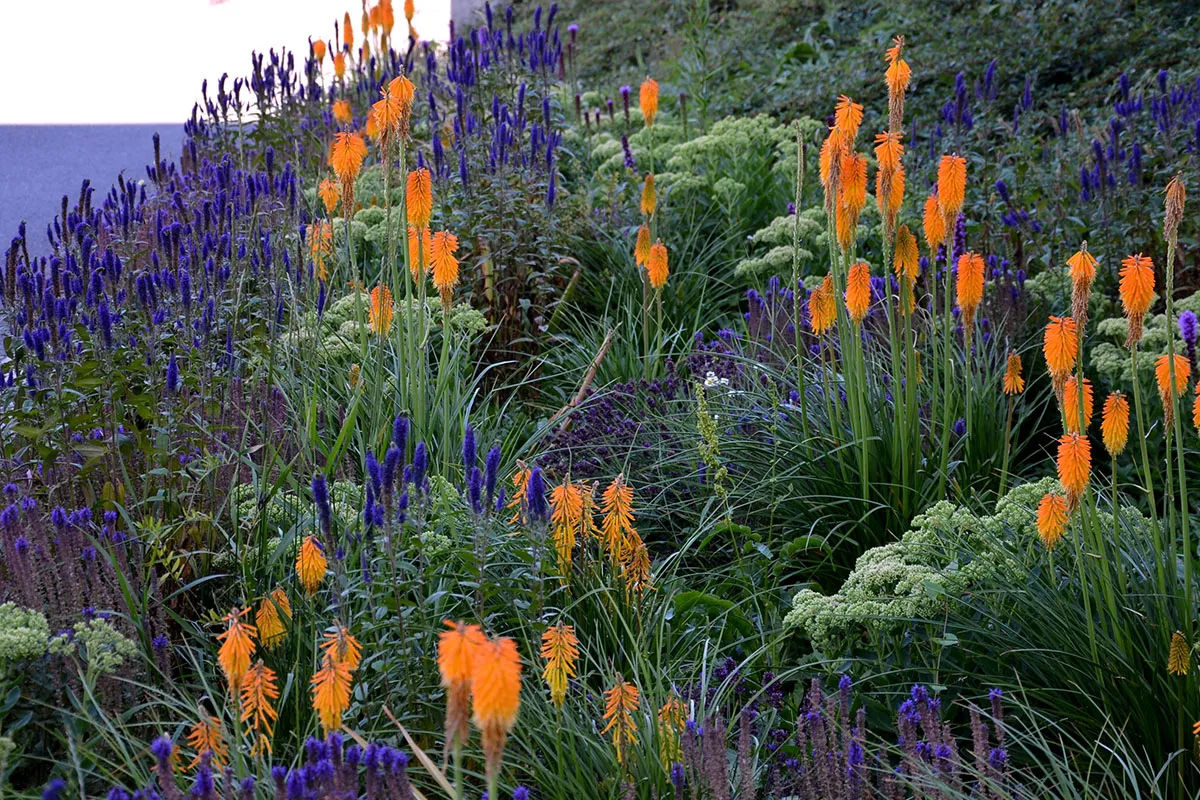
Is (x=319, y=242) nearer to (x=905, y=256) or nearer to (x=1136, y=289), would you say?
(x=905, y=256)

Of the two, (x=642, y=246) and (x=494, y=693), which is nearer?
(x=494, y=693)

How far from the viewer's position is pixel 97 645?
2.42 m

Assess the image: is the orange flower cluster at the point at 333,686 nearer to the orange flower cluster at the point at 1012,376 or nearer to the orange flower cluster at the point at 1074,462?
the orange flower cluster at the point at 1074,462

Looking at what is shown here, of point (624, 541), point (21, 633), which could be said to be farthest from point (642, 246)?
point (21, 633)

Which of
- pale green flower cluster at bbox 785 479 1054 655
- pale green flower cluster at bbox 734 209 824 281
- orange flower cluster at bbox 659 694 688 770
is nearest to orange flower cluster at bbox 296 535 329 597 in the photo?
orange flower cluster at bbox 659 694 688 770

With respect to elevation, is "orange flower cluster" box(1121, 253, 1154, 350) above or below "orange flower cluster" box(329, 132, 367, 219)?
below

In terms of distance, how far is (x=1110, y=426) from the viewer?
275 cm

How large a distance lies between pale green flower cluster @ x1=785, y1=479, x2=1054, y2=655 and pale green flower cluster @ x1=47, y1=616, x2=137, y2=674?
1.46 meters

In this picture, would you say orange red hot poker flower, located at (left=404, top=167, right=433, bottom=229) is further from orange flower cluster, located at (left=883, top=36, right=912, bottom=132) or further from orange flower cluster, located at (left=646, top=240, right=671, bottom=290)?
orange flower cluster, located at (left=883, top=36, right=912, bottom=132)

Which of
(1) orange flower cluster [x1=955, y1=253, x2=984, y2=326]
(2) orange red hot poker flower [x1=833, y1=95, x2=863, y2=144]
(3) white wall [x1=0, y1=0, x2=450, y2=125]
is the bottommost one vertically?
(1) orange flower cluster [x1=955, y1=253, x2=984, y2=326]

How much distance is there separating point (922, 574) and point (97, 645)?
70.9 inches

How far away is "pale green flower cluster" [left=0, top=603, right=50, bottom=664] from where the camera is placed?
2.30m

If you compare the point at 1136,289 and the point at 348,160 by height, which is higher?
the point at 348,160

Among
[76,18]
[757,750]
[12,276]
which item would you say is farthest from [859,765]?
[76,18]
